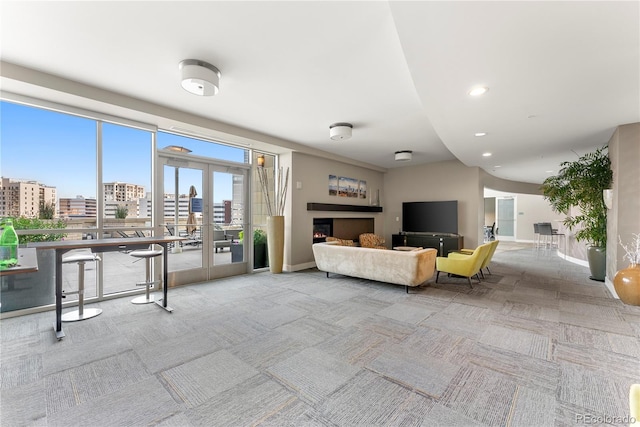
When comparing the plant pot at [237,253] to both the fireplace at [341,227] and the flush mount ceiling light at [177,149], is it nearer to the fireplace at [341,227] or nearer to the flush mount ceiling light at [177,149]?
the fireplace at [341,227]

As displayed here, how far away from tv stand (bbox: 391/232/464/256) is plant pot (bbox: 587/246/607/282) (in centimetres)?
241

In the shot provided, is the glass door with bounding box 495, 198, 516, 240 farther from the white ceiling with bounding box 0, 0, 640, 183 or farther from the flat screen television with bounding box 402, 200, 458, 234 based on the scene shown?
the white ceiling with bounding box 0, 0, 640, 183

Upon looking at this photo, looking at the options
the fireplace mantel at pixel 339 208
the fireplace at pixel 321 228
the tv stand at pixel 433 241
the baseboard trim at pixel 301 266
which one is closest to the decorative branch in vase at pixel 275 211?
the baseboard trim at pixel 301 266

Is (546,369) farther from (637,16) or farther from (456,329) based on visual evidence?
(637,16)

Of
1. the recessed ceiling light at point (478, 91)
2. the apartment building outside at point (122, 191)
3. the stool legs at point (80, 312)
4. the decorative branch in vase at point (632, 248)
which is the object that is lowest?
the stool legs at point (80, 312)

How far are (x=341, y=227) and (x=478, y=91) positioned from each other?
4.81 m

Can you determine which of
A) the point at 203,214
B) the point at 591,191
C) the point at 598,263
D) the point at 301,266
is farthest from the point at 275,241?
the point at 598,263

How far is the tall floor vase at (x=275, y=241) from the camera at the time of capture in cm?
555

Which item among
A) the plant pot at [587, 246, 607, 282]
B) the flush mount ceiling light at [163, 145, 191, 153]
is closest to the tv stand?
the plant pot at [587, 246, 607, 282]

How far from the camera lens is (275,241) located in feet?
18.3

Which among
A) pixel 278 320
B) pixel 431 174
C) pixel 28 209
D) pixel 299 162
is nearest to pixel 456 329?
pixel 278 320

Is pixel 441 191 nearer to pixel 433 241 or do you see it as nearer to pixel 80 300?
pixel 433 241

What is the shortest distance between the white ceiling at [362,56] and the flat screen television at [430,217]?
324 cm

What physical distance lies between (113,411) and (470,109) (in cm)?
433
